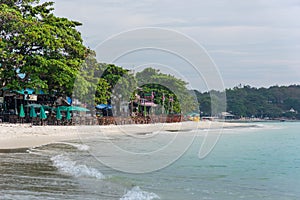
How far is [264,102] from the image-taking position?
124m

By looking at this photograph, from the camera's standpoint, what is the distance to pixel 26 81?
25.7 meters

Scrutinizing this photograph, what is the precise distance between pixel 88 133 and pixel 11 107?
6.03 m

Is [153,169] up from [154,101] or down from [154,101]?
down

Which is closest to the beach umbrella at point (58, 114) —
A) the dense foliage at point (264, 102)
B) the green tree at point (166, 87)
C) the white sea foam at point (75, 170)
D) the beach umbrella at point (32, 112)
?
the beach umbrella at point (32, 112)

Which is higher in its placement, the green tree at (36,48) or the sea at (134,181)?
the green tree at (36,48)

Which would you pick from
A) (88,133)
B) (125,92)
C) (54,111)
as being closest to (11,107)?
(54,111)

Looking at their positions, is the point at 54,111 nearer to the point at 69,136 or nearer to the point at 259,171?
the point at 69,136

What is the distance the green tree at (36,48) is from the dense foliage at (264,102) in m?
91.9

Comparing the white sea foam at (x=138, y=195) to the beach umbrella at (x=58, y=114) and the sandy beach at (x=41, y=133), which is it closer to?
the sandy beach at (x=41, y=133)

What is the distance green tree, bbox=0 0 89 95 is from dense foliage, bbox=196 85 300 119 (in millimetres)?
91915

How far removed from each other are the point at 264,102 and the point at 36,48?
105m

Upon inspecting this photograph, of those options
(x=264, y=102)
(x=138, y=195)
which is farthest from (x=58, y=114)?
(x=264, y=102)

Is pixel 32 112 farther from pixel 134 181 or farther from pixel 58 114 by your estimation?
pixel 134 181

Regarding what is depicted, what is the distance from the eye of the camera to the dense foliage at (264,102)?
117875mm
